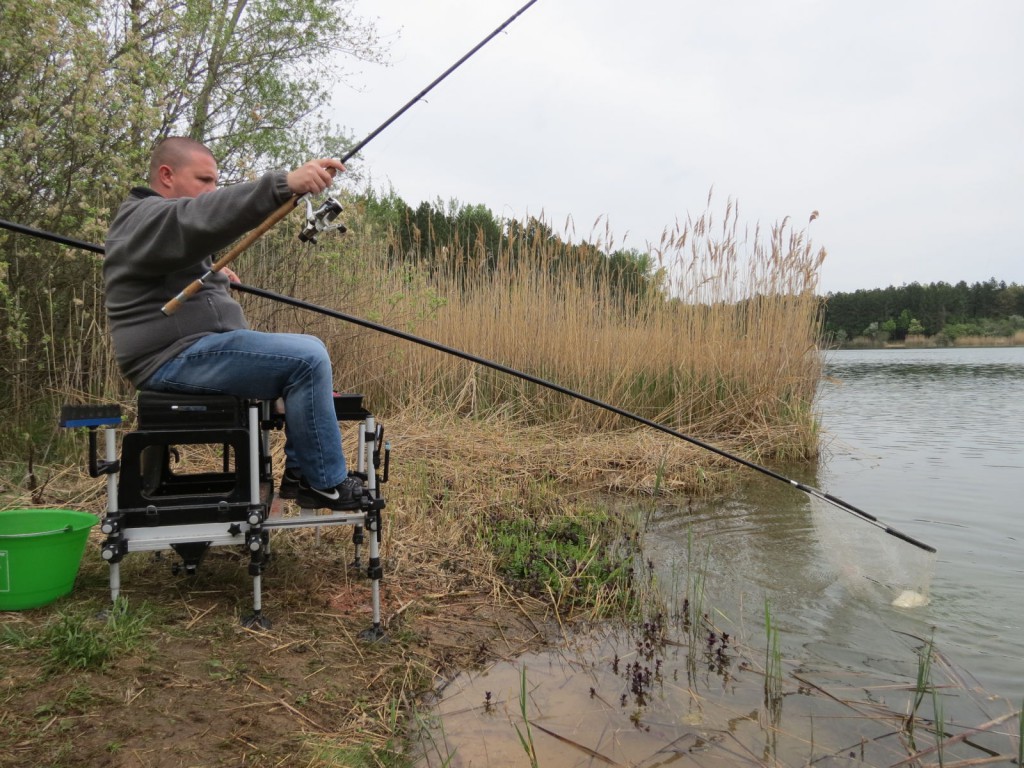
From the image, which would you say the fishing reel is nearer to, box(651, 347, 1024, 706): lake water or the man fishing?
the man fishing

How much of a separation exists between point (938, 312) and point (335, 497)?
41351 millimetres

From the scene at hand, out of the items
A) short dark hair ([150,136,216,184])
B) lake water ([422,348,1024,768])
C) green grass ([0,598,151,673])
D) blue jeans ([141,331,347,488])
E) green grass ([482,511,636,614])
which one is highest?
short dark hair ([150,136,216,184])

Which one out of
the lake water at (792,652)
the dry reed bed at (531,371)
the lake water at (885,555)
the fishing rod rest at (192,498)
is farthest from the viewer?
the dry reed bed at (531,371)

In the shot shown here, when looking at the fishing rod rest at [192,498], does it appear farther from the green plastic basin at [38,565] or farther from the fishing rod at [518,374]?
the fishing rod at [518,374]

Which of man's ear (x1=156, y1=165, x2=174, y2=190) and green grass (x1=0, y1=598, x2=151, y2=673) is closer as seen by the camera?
green grass (x1=0, y1=598, x2=151, y2=673)

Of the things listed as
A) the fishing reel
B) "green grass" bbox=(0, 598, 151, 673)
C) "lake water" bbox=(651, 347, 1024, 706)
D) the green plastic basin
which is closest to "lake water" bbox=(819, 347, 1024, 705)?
"lake water" bbox=(651, 347, 1024, 706)

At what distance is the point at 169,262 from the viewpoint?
2.04 meters

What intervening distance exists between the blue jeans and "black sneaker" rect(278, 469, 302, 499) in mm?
115

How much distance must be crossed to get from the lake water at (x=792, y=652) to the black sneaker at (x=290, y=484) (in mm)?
811

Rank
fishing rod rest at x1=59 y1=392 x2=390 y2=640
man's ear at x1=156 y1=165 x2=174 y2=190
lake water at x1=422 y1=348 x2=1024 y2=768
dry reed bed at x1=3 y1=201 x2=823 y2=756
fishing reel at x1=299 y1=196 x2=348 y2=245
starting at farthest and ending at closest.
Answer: dry reed bed at x1=3 y1=201 x2=823 y2=756, man's ear at x1=156 y1=165 x2=174 y2=190, fishing rod rest at x1=59 y1=392 x2=390 y2=640, fishing reel at x1=299 y1=196 x2=348 y2=245, lake water at x1=422 y1=348 x2=1024 y2=768

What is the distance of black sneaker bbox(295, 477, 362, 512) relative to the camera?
2.24m

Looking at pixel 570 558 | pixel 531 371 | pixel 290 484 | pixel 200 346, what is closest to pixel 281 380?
pixel 200 346

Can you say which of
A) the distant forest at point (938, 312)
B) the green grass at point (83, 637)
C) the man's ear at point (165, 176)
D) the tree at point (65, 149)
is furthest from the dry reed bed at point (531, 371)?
the distant forest at point (938, 312)

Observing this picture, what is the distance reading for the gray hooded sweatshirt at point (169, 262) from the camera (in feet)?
6.22
